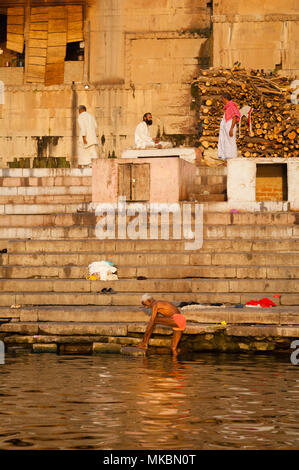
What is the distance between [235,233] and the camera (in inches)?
572

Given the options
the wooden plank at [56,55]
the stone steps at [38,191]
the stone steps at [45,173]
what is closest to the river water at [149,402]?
the stone steps at [38,191]

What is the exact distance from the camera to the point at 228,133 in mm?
18391

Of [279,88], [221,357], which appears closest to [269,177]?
[279,88]

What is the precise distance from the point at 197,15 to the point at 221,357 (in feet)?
49.3

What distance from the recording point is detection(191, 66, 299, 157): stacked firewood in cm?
1927

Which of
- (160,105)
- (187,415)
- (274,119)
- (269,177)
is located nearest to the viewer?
(187,415)

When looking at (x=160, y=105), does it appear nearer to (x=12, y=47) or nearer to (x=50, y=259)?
(x=12, y=47)

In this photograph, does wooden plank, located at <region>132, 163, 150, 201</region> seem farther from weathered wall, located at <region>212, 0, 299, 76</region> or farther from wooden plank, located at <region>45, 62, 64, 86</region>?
wooden plank, located at <region>45, 62, 64, 86</region>

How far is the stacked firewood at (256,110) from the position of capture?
19.3 metres

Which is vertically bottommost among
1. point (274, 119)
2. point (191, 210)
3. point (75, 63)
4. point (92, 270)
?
point (92, 270)

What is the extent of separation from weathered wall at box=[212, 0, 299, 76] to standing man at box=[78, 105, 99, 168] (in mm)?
4174
